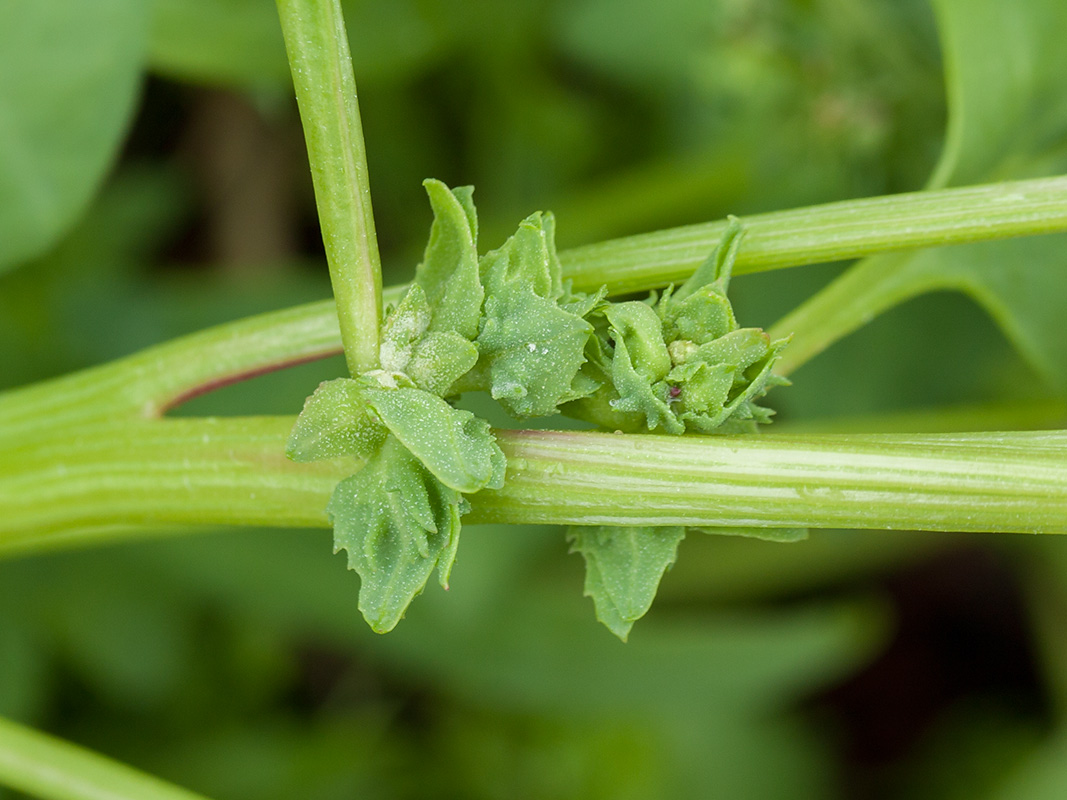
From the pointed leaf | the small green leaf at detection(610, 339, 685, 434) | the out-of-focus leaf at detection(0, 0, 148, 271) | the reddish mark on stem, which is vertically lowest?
the small green leaf at detection(610, 339, 685, 434)

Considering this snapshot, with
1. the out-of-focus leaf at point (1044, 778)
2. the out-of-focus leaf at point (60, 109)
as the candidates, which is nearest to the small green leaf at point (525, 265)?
the out-of-focus leaf at point (60, 109)

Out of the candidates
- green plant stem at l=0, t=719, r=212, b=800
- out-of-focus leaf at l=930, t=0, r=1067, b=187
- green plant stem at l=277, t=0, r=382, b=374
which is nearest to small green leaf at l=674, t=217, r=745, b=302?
green plant stem at l=277, t=0, r=382, b=374

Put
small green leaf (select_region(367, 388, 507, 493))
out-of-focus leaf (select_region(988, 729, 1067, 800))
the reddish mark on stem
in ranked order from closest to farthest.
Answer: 1. small green leaf (select_region(367, 388, 507, 493))
2. the reddish mark on stem
3. out-of-focus leaf (select_region(988, 729, 1067, 800))

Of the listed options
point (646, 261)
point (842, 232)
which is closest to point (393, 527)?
point (646, 261)

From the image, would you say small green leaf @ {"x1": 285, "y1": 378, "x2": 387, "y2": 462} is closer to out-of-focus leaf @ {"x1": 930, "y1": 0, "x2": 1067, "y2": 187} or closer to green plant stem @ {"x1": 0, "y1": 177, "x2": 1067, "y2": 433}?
green plant stem @ {"x1": 0, "y1": 177, "x2": 1067, "y2": 433}

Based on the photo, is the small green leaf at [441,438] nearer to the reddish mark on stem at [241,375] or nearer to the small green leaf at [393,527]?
the small green leaf at [393,527]

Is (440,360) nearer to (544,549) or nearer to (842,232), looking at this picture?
(842,232)

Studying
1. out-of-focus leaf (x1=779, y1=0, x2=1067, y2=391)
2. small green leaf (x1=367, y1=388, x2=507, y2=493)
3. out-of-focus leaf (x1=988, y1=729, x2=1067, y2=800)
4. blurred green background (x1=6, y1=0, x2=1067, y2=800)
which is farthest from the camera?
out-of-focus leaf (x1=988, y1=729, x2=1067, y2=800)
